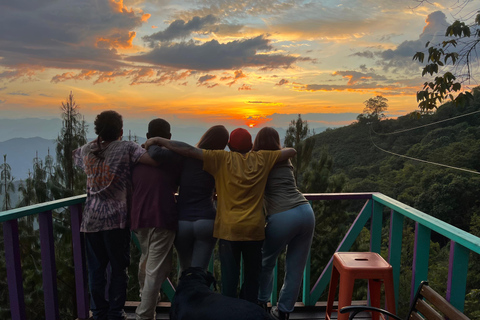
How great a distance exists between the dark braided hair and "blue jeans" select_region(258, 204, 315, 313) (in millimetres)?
1077

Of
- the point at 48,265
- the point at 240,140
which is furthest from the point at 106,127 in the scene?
the point at 48,265

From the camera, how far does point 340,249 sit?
2.64 m

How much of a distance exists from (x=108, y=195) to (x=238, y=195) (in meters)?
0.79

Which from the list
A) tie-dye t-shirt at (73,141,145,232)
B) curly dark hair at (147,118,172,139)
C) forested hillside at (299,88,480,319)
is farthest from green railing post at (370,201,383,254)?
forested hillside at (299,88,480,319)

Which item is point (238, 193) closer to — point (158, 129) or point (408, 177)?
point (158, 129)

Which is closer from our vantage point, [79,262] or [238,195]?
[238,195]

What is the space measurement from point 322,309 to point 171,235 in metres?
1.35

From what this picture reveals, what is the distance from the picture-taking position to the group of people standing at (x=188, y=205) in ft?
6.61

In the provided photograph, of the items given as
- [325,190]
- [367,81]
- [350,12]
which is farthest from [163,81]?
[367,81]

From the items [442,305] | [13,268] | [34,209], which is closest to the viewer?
[442,305]

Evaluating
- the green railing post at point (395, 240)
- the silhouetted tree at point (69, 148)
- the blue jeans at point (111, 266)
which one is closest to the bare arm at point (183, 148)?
the blue jeans at point (111, 266)

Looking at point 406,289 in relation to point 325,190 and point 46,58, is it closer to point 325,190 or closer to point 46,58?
point 325,190

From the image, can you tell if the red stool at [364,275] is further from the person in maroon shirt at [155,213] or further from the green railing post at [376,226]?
the person in maroon shirt at [155,213]

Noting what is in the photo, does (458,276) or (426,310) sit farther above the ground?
(458,276)
